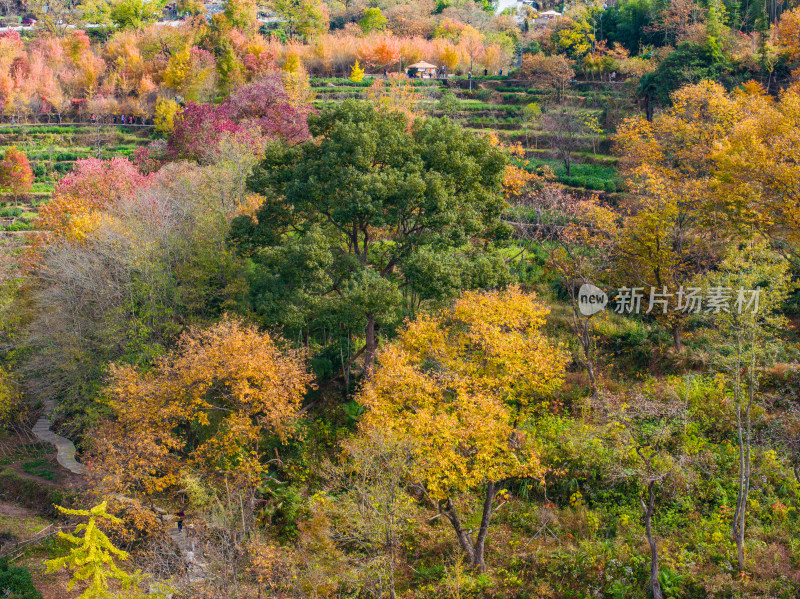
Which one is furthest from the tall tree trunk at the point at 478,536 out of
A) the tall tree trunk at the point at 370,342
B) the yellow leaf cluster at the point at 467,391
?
the tall tree trunk at the point at 370,342

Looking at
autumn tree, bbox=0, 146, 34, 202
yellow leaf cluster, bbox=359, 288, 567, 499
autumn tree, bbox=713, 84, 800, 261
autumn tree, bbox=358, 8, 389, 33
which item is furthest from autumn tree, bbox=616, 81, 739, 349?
autumn tree, bbox=358, 8, 389, 33

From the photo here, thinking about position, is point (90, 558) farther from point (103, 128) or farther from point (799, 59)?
point (103, 128)

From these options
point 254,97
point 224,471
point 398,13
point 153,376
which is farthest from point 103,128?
point 224,471

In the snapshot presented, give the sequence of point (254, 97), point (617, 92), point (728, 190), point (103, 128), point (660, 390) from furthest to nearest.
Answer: point (103, 128)
point (617, 92)
point (254, 97)
point (728, 190)
point (660, 390)

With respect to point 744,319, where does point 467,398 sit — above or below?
below

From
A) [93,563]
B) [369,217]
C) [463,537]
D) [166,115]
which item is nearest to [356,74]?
[166,115]

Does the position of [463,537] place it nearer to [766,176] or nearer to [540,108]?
[766,176]
